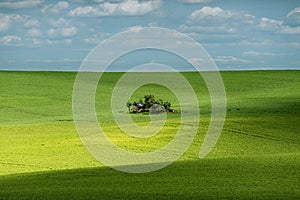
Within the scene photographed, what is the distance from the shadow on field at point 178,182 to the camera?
620 inches

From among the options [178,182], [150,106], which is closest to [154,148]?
[178,182]

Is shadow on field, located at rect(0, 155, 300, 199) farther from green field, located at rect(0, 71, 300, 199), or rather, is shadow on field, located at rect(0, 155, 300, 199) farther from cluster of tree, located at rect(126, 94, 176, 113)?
cluster of tree, located at rect(126, 94, 176, 113)

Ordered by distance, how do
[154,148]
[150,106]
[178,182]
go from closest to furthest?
[178,182] < [154,148] < [150,106]

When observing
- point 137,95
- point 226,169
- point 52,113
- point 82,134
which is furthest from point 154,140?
point 137,95

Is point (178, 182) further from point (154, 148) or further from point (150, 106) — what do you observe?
point (150, 106)

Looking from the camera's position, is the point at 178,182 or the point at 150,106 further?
the point at 150,106

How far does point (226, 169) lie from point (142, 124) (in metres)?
15.1

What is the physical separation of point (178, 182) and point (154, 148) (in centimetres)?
949

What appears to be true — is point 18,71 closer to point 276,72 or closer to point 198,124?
point 276,72

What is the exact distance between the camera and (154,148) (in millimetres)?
27219

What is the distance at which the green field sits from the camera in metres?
16.5

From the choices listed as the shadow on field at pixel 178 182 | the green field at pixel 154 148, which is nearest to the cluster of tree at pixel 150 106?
the green field at pixel 154 148

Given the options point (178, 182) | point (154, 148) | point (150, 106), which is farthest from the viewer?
point (150, 106)

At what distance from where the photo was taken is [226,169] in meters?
20.0
